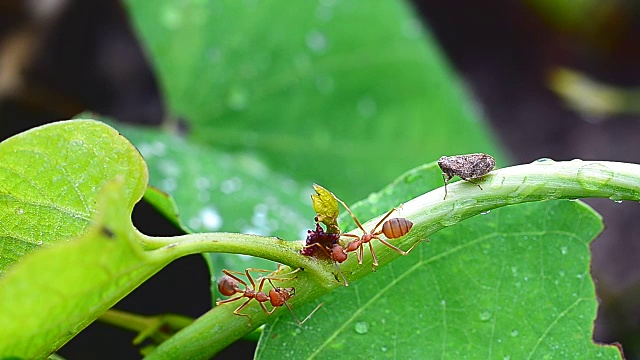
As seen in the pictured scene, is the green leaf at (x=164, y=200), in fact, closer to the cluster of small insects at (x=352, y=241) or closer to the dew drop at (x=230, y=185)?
the cluster of small insects at (x=352, y=241)

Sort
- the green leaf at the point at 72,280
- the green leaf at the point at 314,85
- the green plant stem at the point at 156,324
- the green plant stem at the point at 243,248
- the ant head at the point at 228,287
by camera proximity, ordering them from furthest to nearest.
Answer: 1. the green leaf at the point at 314,85
2. the green plant stem at the point at 156,324
3. the ant head at the point at 228,287
4. the green plant stem at the point at 243,248
5. the green leaf at the point at 72,280

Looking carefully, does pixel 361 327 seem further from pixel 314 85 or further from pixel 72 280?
pixel 314 85

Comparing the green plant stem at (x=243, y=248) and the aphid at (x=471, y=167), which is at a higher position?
the aphid at (x=471, y=167)

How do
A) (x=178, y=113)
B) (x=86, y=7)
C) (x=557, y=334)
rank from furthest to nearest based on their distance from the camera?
(x=86, y=7), (x=178, y=113), (x=557, y=334)

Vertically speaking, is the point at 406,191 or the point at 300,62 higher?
the point at 300,62

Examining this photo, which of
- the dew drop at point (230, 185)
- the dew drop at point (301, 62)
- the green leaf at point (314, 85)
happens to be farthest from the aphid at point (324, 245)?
the dew drop at point (301, 62)

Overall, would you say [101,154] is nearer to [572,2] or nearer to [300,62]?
[300,62]

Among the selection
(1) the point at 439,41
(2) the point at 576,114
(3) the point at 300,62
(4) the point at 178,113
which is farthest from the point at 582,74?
(4) the point at 178,113
